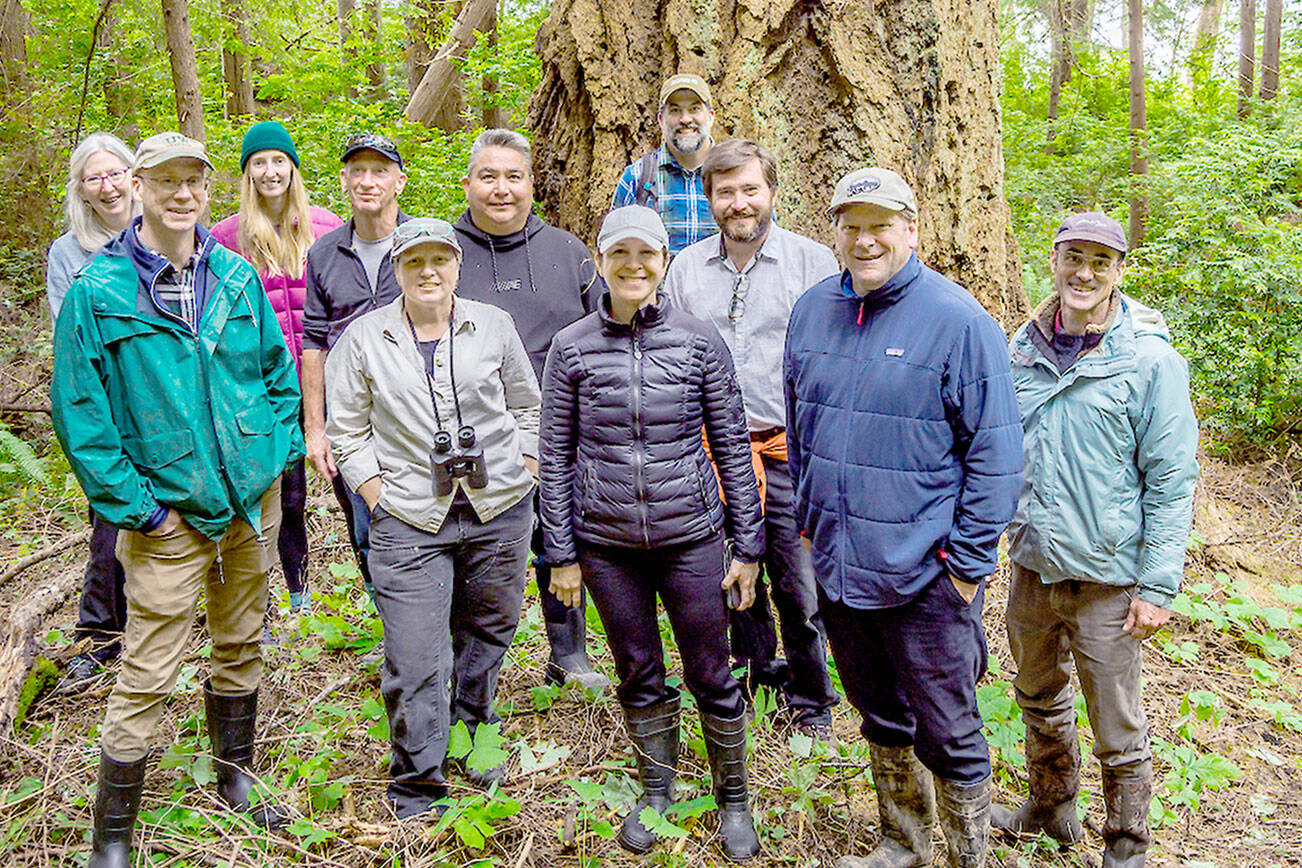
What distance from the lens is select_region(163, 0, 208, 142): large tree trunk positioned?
751 centimetres

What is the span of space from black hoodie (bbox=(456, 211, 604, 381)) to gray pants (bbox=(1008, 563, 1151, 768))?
214 cm

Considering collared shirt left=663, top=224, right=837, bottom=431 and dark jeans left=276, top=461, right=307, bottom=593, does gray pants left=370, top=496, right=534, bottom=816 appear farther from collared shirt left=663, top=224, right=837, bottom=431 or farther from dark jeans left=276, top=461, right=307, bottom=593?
dark jeans left=276, top=461, right=307, bottom=593

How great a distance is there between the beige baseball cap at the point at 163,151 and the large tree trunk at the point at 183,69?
5378 mm

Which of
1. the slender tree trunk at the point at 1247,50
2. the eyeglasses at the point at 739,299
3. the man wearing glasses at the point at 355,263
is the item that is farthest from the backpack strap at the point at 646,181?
the slender tree trunk at the point at 1247,50

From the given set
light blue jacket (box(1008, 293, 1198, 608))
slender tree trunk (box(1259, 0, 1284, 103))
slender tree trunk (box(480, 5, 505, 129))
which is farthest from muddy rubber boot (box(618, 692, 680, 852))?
slender tree trunk (box(1259, 0, 1284, 103))

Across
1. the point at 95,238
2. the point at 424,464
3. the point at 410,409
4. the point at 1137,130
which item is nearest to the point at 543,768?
the point at 424,464

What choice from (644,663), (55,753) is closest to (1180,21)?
(644,663)

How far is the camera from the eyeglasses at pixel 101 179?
396 cm

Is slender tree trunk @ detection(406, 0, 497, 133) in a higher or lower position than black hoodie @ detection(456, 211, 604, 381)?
higher

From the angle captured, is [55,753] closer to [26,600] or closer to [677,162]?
[26,600]

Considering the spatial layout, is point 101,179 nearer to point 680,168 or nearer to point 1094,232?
point 680,168

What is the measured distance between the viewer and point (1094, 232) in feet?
9.23

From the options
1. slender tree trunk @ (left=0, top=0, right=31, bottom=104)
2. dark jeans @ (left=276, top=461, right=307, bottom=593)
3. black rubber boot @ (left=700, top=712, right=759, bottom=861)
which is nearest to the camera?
black rubber boot @ (left=700, top=712, right=759, bottom=861)

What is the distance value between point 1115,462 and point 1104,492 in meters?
0.11
